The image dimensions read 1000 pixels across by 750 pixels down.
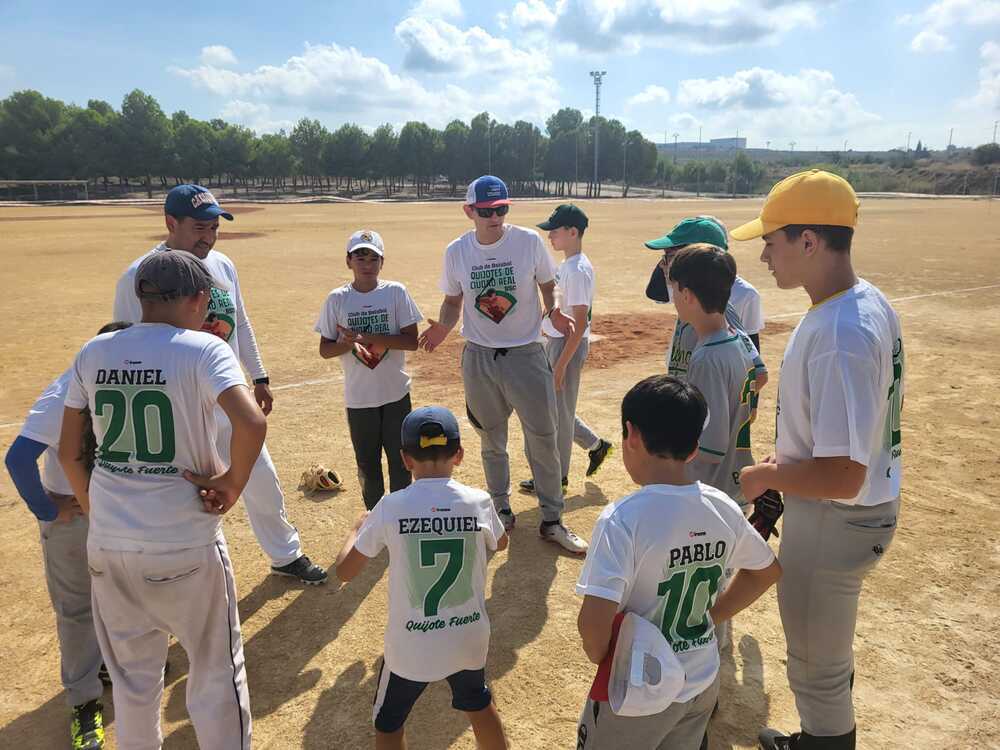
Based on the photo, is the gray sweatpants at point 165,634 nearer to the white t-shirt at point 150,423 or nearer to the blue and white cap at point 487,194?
the white t-shirt at point 150,423

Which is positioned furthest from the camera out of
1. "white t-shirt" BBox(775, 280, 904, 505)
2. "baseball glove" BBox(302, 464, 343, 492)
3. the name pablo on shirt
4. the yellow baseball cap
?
"baseball glove" BBox(302, 464, 343, 492)

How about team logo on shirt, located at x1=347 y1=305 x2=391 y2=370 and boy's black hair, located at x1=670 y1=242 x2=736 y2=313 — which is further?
team logo on shirt, located at x1=347 y1=305 x2=391 y2=370

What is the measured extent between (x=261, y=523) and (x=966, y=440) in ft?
24.0

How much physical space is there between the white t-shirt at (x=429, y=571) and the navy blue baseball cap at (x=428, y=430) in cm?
19

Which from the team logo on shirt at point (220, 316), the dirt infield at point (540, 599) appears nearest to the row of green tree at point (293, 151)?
the dirt infield at point (540, 599)

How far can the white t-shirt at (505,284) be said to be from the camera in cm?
511

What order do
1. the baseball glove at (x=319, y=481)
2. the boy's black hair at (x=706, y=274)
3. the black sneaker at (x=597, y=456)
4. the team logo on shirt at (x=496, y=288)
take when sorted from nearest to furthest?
the boy's black hair at (x=706, y=274) < the team logo on shirt at (x=496, y=288) < the baseball glove at (x=319, y=481) < the black sneaker at (x=597, y=456)

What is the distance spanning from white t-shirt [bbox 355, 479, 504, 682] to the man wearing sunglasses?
241 centimetres

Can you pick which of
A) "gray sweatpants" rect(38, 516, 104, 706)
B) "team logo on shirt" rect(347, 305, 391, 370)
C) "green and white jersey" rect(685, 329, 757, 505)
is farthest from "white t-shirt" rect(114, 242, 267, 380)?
"green and white jersey" rect(685, 329, 757, 505)

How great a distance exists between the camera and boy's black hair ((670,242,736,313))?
3127mm

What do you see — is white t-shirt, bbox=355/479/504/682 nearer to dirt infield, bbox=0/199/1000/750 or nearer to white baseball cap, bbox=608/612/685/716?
white baseball cap, bbox=608/612/685/716

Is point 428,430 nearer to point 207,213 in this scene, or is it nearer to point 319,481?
point 207,213

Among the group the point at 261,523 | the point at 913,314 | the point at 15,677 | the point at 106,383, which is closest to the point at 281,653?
the point at 261,523

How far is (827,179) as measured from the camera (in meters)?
2.62
